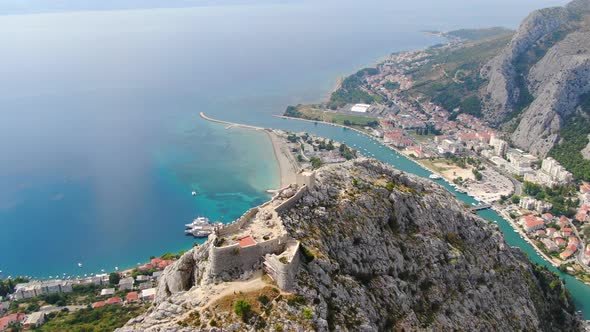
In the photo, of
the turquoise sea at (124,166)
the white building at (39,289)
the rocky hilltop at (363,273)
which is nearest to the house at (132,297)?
the white building at (39,289)

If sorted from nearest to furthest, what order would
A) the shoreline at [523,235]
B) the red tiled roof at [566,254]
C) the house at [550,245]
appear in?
the shoreline at [523,235] → the red tiled roof at [566,254] → the house at [550,245]

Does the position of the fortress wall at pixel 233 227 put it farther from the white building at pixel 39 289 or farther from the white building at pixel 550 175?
the white building at pixel 550 175

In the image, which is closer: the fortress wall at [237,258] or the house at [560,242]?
the fortress wall at [237,258]

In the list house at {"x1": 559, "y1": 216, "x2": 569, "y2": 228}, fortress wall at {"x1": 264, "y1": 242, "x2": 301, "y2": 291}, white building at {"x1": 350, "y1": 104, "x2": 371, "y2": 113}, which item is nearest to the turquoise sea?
house at {"x1": 559, "y1": 216, "x2": 569, "y2": 228}

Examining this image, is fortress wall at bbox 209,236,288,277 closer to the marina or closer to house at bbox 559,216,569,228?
the marina

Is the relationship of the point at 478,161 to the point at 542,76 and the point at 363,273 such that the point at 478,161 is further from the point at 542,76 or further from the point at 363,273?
the point at 363,273

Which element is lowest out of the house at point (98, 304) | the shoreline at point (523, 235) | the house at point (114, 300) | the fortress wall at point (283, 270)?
the shoreline at point (523, 235)

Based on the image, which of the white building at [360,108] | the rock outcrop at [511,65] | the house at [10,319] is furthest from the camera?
the white building at [360,108]

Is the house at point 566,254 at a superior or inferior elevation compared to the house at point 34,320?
inferior
